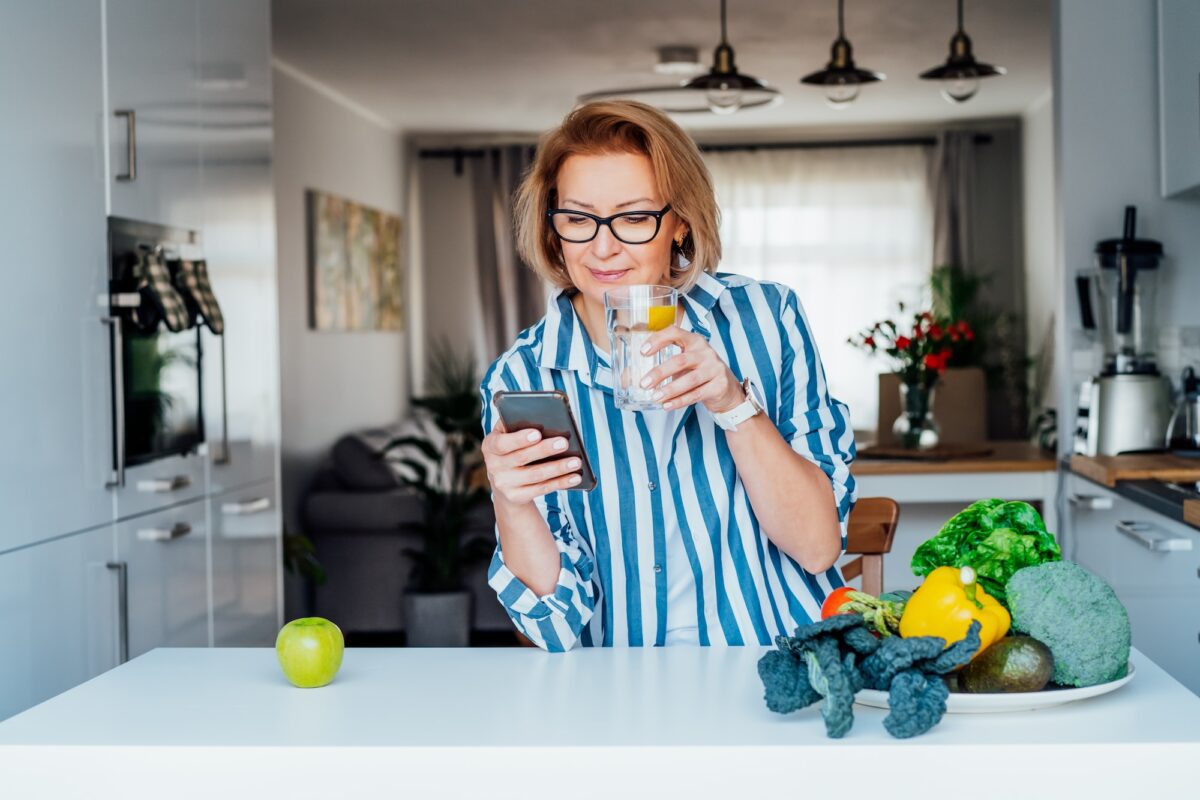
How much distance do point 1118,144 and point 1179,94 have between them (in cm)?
30

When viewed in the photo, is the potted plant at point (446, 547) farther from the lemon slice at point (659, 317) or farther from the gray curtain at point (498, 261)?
the lemon slice at point (659, 317)

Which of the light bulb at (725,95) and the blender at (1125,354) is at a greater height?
the light bulb at (725,95)

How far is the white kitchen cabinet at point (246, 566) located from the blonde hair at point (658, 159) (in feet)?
6.01

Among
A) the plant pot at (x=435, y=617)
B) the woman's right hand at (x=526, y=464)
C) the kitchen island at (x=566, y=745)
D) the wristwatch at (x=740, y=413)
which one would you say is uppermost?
the wristwatch at (x=740, y=413)

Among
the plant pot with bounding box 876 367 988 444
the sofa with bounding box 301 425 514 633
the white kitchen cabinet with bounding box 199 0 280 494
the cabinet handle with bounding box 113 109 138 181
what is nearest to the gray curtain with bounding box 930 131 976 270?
the plant pot with bounding box 876 367 988 444

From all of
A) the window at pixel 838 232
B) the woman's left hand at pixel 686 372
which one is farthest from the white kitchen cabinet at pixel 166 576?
the window at pixel 838 232

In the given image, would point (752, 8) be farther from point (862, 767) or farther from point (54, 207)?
point (862, 767)

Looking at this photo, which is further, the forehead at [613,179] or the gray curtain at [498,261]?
the gray curtain at [498,261]

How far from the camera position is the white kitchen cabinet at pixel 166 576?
2.68 metres

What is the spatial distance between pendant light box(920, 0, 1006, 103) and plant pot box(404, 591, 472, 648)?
8.99ft

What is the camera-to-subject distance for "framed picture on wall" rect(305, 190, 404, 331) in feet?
22.1

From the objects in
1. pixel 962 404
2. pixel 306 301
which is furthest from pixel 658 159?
pixel 306 301

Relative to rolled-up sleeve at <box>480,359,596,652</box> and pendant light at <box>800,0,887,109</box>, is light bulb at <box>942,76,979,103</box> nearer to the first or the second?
pendant light at <box>800,0,887,109</box>

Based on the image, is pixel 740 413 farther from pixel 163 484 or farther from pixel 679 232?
pixel 163 484
